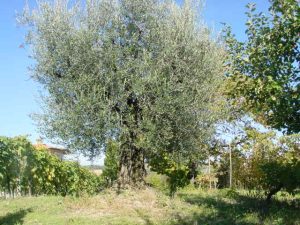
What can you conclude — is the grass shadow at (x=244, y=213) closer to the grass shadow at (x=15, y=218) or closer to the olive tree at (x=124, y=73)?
the olive tree at (x=124, y=73)

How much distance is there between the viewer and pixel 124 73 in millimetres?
13445

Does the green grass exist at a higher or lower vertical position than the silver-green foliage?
lower

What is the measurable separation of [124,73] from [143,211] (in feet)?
15.7

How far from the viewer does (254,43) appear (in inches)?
422

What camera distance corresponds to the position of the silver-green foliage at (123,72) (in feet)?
44.0

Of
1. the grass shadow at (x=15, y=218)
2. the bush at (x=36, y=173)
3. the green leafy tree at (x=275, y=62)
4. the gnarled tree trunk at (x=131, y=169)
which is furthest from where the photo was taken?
the bush at (x=36, y=173)

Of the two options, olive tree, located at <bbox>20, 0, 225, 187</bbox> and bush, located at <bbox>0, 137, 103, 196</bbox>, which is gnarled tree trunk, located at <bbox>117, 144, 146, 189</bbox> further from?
bush, located at <bbox>0, 137, 103, 196</bbox>

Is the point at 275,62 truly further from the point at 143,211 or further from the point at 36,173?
the point at 36,173

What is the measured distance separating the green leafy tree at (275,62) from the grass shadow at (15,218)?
793 cm

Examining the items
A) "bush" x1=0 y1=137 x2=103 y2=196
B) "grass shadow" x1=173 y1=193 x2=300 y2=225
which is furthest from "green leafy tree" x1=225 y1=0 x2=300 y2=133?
"bush" x1=0 y1=137 x2=103 y2=196

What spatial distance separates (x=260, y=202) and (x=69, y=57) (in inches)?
353

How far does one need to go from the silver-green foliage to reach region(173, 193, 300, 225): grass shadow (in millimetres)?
2672

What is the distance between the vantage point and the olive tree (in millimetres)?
13414

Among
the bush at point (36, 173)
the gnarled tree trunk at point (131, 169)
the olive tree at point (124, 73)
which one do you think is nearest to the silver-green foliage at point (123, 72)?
the olive tree at point (124, 73)
